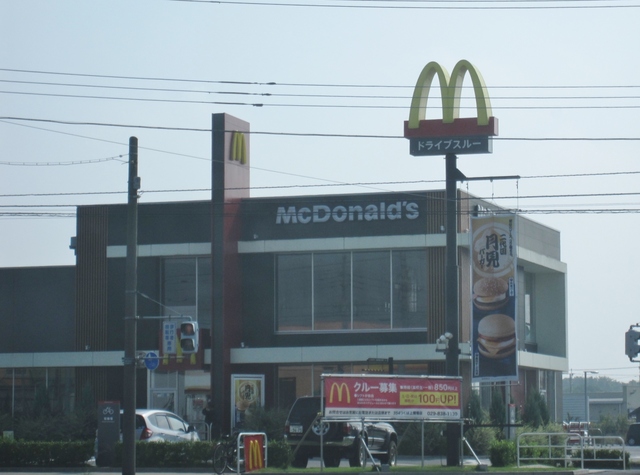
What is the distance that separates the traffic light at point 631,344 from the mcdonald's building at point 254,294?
8361 mm

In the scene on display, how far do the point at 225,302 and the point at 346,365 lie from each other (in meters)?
5.11

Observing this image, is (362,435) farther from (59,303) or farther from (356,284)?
(59,303)

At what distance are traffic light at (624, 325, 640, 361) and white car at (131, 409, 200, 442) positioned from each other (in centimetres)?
1242

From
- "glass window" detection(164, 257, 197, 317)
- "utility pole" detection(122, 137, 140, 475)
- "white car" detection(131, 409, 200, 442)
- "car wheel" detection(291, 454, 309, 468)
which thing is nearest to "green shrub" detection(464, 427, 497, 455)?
"car wheel" detection(291, 454, 309, 468)

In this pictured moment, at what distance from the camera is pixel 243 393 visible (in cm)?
3834

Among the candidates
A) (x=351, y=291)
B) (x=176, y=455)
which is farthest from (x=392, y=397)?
(x=351, y=291)

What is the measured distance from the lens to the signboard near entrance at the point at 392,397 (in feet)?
74.5

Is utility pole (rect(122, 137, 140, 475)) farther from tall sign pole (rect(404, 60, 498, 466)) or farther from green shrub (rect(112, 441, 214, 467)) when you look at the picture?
tall sign pole (rect(404, 60, 498, 466))

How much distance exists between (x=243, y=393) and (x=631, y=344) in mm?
14230

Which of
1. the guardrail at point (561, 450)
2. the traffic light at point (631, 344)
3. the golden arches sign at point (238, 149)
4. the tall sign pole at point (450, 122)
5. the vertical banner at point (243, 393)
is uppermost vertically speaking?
the golden arches sign at point (238, 149)

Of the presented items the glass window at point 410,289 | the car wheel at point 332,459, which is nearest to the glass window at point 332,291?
the glass window at point 410,289

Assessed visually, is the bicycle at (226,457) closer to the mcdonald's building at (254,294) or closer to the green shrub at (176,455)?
the green shrub at (176,455)

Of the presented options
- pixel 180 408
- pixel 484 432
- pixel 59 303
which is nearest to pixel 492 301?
pixel 484 432

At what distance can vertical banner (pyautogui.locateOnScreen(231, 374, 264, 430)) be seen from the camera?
→ 38094mm
